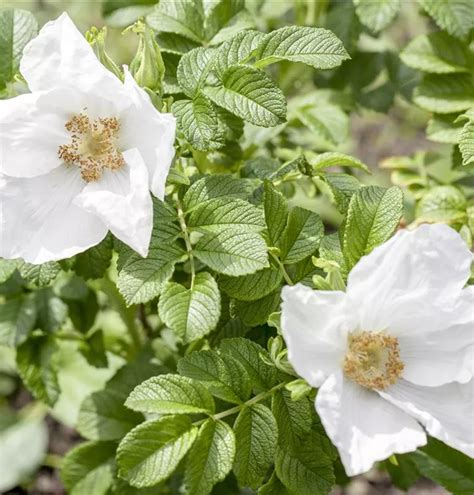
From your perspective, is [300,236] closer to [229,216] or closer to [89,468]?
[229,216]

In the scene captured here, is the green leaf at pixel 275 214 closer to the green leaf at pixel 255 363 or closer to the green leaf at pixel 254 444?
the green leaf at pixel 255 363

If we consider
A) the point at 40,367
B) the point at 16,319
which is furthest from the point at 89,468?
the point at 16,319

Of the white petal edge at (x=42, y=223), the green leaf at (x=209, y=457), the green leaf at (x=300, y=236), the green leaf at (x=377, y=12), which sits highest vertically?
the green leaf at (x=377, y=12)

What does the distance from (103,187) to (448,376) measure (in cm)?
63

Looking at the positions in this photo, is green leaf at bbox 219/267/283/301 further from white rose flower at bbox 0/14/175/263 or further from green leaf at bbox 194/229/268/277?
white rose flower at bbox 0/14/175/263

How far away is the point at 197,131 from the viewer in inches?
57.2

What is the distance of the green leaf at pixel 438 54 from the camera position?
1992mm

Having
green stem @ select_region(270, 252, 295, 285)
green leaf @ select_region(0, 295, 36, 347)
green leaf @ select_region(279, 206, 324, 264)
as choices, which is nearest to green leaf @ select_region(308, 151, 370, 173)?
green leaf @ select_region(279, 206, 324, 264)

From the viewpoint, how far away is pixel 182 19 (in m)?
1.78

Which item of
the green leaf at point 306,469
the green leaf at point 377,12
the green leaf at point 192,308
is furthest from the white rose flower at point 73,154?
the green leaf at point 377,12

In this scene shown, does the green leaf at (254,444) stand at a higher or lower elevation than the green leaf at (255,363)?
lower

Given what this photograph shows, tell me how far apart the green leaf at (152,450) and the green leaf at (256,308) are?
0.21 metres

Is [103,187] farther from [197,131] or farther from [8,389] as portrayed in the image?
[8,389]

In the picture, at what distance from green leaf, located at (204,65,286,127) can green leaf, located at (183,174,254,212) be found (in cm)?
15
